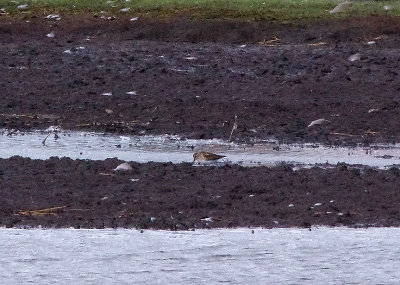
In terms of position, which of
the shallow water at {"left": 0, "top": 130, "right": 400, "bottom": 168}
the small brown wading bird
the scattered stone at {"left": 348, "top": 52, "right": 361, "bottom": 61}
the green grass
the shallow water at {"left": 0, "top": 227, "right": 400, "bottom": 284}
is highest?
the shallow water at {"left": 0, "top": 227, "right": 400, "bottom": 284}

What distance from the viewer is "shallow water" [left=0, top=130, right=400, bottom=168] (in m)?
9.17

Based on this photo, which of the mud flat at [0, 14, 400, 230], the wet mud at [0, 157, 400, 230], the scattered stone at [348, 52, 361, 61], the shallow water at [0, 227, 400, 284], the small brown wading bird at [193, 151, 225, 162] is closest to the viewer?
the shallow water at [0, 227, 400, 284]

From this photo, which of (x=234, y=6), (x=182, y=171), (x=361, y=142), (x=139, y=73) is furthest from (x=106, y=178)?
(x=234, y=6)

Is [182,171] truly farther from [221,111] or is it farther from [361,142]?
[221,111]

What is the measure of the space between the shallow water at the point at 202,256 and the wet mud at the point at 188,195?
0.68ft

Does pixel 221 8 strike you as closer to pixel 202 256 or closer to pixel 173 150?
pixel 173 150

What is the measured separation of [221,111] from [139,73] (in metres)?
1.96

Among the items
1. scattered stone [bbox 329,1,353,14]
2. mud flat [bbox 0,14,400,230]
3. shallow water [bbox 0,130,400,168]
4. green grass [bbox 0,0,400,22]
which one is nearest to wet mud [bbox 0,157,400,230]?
mud flat [bbox 0,14,400,230]

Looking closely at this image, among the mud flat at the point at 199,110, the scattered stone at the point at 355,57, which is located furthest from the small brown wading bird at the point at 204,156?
the scattered stone at the point at 355,57

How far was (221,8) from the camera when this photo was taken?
54.6ft

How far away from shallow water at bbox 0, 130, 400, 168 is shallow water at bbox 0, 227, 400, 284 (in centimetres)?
216

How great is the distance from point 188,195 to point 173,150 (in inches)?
80.0

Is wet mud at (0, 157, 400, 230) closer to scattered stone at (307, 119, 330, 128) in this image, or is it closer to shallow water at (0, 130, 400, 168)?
shallow water at (0, 130, 400, 168)

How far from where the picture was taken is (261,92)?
1210 cm
